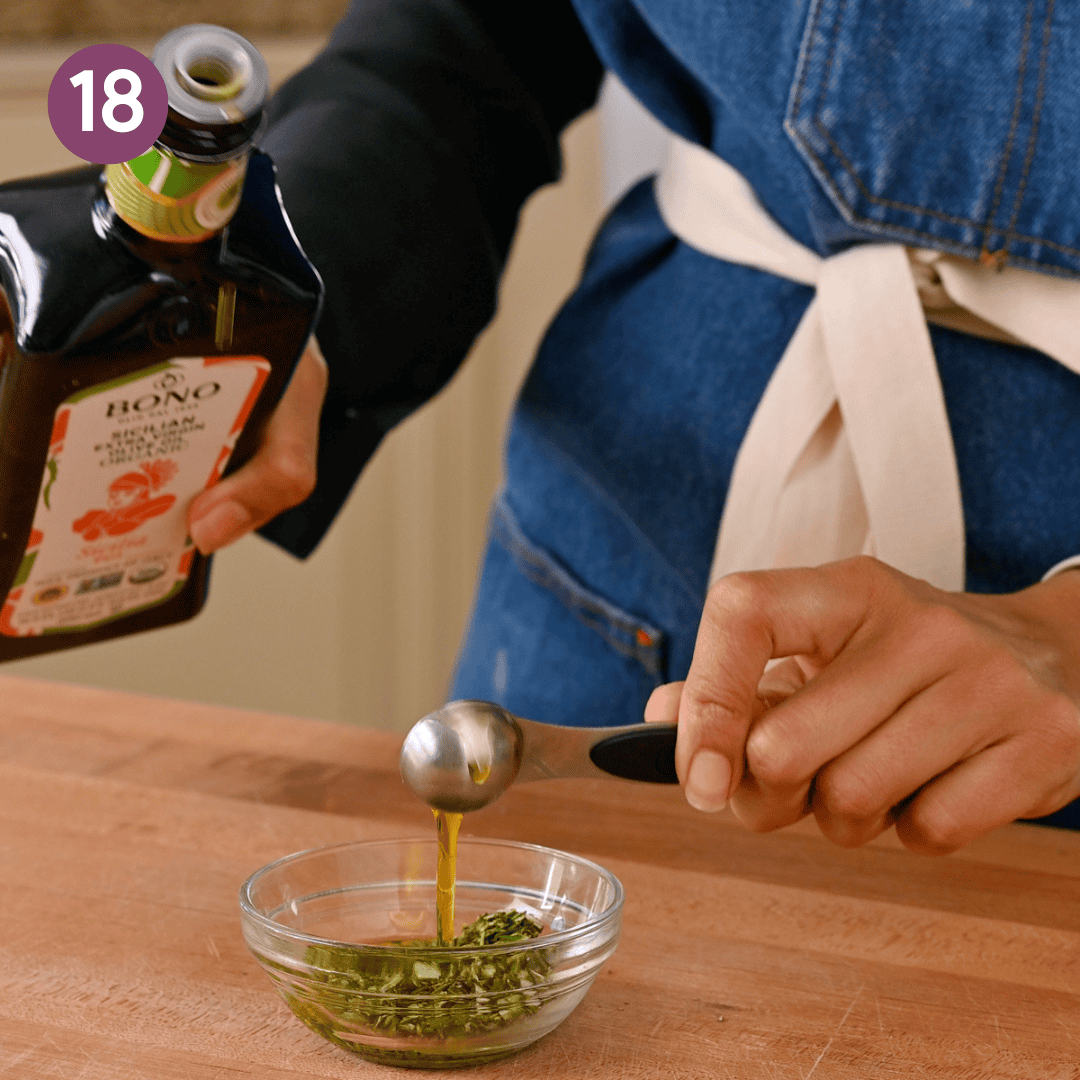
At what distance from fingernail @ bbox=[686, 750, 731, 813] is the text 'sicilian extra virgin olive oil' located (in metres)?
0.25

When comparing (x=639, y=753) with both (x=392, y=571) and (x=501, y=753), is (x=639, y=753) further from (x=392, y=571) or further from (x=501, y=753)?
(x=392, y=571)

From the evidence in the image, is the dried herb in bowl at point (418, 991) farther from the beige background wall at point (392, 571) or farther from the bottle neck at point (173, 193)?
the beige background wall at point (392, 571)

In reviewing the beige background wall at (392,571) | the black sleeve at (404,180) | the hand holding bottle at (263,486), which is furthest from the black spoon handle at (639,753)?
the beige background wall at (392,571)

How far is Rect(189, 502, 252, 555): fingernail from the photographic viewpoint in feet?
1.98

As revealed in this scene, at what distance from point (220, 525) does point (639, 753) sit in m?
0.23

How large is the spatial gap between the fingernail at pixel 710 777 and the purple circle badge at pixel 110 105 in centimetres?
29

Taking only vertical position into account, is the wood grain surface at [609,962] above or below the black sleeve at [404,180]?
below

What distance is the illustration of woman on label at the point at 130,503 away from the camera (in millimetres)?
573

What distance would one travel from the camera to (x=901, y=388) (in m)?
0.68

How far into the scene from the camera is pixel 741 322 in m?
0.76

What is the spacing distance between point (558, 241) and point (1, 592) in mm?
1433

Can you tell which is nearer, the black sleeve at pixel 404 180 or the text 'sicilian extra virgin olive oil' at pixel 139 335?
the text 'sicilian extra virgin olive oil' at pixel 139 335

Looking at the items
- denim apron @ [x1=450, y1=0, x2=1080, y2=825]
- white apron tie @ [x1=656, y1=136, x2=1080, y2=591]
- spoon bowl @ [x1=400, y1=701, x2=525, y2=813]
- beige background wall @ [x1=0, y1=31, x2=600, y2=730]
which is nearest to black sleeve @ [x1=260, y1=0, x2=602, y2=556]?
denim apron @ [x1=450, y1=0, x2=1080, y2=825]

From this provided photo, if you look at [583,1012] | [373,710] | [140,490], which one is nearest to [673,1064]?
[583,1012]
